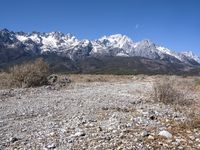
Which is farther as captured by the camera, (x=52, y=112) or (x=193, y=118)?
(x=52, y=112)

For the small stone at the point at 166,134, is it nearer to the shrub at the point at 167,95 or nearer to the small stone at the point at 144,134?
the small stone at the point at 144,134

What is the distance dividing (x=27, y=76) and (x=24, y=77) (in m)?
0.35

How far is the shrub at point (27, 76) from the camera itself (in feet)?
141

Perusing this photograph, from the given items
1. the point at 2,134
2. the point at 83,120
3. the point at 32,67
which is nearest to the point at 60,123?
the point at 83,120

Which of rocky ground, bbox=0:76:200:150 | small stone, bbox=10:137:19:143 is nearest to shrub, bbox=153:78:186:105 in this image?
rocky ground, bbox=0:76:200:150

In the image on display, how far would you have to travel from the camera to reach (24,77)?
43.2 m

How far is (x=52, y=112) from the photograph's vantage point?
20.5 m

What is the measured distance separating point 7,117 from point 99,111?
4.76 metres

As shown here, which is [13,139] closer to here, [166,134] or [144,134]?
[144,134]

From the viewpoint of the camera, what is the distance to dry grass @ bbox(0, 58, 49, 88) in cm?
4284

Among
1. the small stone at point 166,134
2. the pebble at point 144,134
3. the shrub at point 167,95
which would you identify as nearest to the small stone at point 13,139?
the pebble at point 144,134

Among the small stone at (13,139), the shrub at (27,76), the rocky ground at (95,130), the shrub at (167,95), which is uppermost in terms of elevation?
the shrub at (27,76)

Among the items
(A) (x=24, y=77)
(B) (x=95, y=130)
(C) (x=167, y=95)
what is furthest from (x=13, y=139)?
(A) (x=24, y=77)

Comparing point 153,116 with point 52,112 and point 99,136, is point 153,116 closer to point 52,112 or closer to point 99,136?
point 99,136
